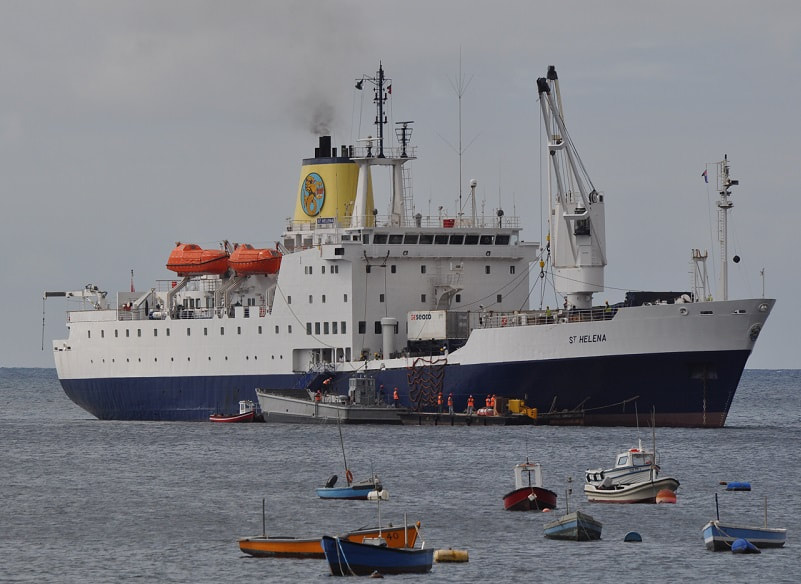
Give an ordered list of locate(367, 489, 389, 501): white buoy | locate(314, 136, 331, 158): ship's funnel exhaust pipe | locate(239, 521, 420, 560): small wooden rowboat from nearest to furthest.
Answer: locate(239, 521, 420, 560): small wooden rowboat, locate(367, 489, 389, 501): white buoy, locate(314, 136, 331, 158): ship's funnel exhaust pipe

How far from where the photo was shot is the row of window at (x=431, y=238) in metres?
68.8

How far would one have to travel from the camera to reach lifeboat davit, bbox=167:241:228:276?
76375 millimetres

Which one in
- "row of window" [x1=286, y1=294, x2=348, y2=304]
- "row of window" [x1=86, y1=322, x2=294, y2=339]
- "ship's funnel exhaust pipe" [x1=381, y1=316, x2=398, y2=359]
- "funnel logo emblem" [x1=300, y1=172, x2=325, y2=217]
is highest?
"funnel logo emblem" [x1=300, y1=172, x2=325, y2=217]

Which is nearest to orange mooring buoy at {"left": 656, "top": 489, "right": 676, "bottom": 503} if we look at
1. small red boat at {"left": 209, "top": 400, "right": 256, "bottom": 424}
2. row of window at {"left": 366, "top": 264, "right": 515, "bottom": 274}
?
row of window at {"left": 366, "top": 264, "right": 515, "bottom": 274}

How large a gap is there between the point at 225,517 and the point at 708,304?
22.5 meters

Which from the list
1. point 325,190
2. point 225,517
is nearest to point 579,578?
point 225,517

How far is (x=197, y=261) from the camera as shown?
76.7 meters

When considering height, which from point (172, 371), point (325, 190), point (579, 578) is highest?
point (325, 190)

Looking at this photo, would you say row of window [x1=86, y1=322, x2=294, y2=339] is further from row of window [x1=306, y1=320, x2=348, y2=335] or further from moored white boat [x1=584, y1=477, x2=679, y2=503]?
moored white boat [x1=584, y1=477, x2=679, y2=503]

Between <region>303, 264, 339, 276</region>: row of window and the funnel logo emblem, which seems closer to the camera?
<region>303, 264, 339, 276</region>: row of window

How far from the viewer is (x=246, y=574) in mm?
35000

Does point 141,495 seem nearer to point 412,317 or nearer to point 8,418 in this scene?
point 412,317

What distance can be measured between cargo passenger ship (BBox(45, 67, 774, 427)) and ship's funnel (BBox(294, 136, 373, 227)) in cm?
8

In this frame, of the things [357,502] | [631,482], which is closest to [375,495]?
[357,502]
